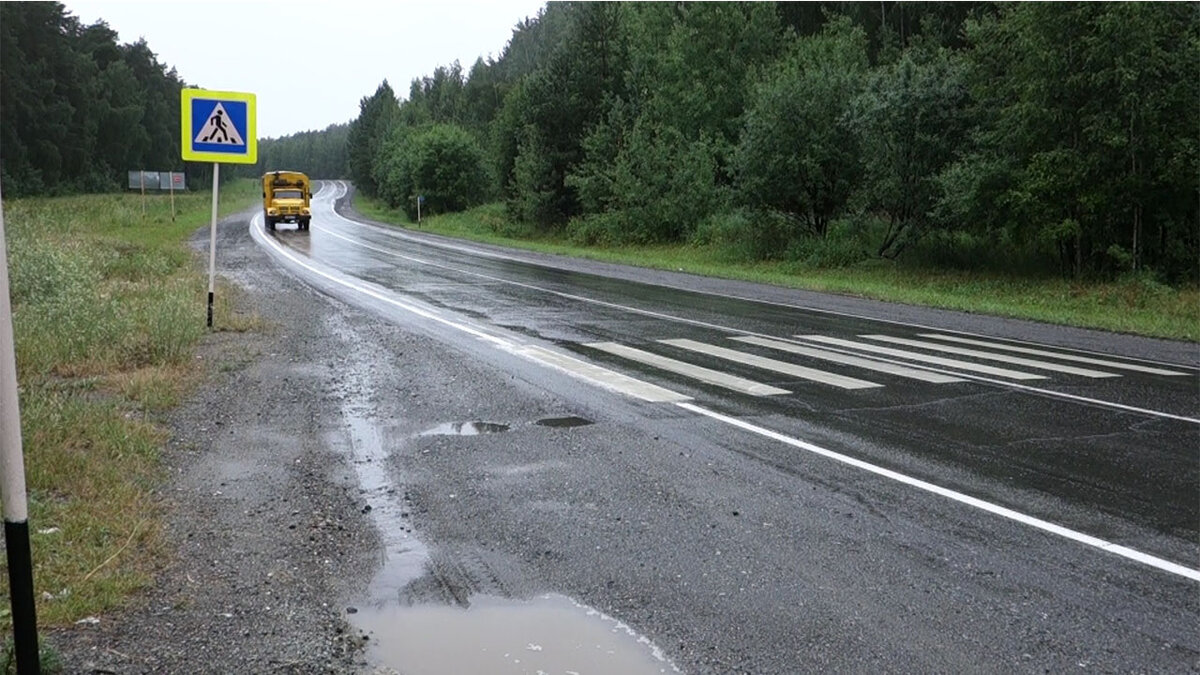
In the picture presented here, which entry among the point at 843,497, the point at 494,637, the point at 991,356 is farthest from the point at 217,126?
the point at 991,356

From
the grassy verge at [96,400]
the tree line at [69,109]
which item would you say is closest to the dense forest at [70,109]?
the tree line at [69,109]

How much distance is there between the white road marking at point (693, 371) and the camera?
9.38 metres

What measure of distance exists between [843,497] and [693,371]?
14.5ft

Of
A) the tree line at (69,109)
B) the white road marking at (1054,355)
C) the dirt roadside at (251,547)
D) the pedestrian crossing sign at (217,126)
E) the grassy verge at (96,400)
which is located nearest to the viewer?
the dirt roadside at (251,547)

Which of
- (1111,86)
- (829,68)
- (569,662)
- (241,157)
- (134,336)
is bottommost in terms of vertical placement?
(569,662)

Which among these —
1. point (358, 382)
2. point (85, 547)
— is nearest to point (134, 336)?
point (358, 382)

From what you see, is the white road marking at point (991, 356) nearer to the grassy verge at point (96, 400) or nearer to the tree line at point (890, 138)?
the grassy verge at point (96, 400)

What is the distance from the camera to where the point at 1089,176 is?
20.0 m

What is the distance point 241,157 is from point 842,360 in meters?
8.48

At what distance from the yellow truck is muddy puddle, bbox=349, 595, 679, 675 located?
41.0 metres

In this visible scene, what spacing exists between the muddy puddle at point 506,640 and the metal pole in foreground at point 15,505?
129cm

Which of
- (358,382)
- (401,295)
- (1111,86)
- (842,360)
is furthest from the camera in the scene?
(1111,86)

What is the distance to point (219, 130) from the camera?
1243 cm

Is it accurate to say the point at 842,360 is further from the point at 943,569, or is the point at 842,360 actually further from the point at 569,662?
the point at 569,662
